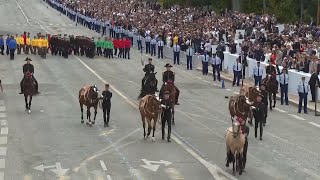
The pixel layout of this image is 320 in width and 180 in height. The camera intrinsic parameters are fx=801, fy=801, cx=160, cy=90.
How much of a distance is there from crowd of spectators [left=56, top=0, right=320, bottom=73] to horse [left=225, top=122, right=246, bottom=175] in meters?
17.2

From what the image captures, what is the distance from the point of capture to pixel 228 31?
187ft

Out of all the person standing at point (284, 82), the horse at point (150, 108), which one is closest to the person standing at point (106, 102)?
the horse at point (150, 108)

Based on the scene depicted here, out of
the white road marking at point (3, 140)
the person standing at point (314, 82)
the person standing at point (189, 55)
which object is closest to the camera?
the white road marking at point (3, 140)

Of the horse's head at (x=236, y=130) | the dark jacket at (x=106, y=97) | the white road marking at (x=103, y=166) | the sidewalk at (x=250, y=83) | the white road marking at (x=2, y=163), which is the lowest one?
the sidewalk at (x=250, y=83)

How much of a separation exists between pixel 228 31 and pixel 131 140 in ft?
106

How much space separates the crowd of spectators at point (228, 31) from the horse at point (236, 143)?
17.2 m

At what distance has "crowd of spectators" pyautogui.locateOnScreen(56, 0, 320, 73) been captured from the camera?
41844mm

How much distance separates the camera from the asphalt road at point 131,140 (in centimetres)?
2145

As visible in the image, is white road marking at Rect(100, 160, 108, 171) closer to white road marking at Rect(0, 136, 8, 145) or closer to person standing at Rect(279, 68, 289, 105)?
white road marking at Rect(0, 136, 8, 145)

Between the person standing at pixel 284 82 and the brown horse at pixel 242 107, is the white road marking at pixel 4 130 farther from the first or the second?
the person standing at pixel 284 82

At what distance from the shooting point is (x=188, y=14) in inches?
2884

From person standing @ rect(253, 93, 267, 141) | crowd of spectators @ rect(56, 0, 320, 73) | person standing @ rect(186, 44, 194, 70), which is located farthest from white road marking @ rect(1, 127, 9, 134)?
person standing @ rect(186, 44, 194, 70)

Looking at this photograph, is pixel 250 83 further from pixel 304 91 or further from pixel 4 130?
pixel 4 130

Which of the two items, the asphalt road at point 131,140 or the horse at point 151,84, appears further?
the horse at point 151,84
